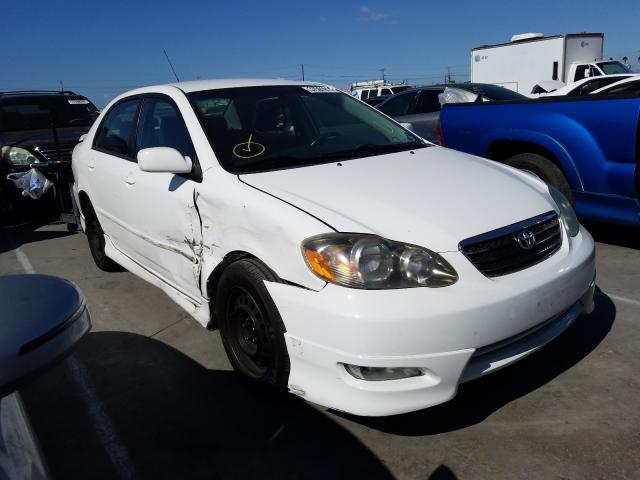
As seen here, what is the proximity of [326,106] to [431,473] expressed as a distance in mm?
2518

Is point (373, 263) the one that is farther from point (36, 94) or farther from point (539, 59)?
point (539, 59)

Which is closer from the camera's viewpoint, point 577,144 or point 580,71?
point 577,144

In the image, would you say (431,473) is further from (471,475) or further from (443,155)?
(443,155)

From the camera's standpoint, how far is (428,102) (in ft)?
28.5

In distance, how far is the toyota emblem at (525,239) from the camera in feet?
8.08

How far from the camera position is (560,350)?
3072mm

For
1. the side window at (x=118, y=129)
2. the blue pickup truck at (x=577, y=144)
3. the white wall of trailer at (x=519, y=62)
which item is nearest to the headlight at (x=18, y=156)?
the side window at (x=118, y=129)

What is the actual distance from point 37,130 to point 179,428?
21.7 ft

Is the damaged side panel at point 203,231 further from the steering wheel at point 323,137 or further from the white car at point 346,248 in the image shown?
the steering wheel at point 323,137

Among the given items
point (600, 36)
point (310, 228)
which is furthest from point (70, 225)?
point (600, 36)

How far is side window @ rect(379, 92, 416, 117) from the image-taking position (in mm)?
8891

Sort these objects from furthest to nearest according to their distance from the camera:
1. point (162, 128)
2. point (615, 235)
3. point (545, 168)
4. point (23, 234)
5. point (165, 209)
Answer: point (23, 234), point (615, 235), point (545, 168), point (162, 128), point (165, 209)

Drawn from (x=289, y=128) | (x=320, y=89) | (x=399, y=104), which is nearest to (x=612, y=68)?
(x=399, y=104)

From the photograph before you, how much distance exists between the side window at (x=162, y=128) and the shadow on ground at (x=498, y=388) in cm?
183
